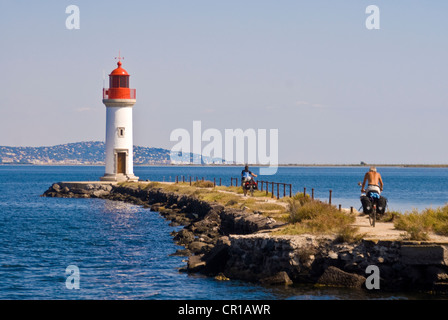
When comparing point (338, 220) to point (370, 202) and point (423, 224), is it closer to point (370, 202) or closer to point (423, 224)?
point (370, 202)

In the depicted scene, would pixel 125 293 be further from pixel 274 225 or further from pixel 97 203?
pixel 97 203

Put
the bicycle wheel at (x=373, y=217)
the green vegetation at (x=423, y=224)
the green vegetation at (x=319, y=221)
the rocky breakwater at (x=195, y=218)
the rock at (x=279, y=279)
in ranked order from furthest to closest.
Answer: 1. the rocky breakwater at (x=195, y=218)
2. the bicycle wheel at (x=373, y=217)
3. the green vegetation at (x=319, y=221)
4. the rock at (x=279, y=279)
5. the green vegetation at (x=423, y=224)

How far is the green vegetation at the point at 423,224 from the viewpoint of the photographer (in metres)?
18.3

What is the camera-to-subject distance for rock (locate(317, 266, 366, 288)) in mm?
17984

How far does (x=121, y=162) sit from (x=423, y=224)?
4484cm

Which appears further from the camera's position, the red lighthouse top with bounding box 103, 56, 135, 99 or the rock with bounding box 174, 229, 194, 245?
the red lighthouse top with bounding box 103, 56, 135, 99

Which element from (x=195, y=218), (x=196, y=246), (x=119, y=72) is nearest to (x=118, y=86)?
(x=119, y=72)

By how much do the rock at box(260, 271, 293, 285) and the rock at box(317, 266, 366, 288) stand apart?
881 mm

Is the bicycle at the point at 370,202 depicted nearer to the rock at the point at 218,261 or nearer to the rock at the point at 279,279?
the rock at the point at 279,279

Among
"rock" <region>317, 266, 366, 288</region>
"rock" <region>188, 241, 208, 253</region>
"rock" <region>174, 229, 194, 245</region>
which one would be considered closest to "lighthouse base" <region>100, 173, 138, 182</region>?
"rock" <region>174, 229, 194, 245</region>

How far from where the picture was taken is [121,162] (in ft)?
202

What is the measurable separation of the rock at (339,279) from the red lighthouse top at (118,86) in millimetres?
43274

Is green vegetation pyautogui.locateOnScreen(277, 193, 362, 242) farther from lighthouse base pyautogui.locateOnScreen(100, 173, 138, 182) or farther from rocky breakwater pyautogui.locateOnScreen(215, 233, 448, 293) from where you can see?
lighthouse base pyautogui.locateOnScreen(100, 173, 138, 182)

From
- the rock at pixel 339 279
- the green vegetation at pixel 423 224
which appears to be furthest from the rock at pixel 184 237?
the rock at pixel 339 279
